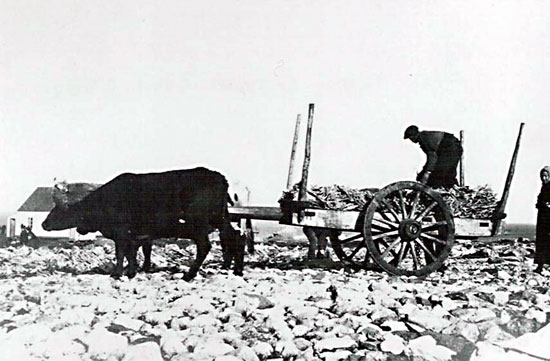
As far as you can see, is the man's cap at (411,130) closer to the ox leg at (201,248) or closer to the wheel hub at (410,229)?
the wheel hub at (410,229)

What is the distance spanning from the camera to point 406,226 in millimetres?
6871

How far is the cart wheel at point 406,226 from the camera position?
676cm

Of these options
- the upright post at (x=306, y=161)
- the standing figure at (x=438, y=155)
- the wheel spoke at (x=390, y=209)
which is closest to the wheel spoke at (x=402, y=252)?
the wheel spoke at (x=390, y=209)

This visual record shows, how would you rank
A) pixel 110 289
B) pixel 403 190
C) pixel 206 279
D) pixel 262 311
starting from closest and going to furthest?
pixel 262 311, pixel 110 289, pixel 206 279, pixel 403 190

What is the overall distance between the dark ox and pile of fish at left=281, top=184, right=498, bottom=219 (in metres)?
0.80

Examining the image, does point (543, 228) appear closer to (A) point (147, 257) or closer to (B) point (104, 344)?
(A) point (147, 257)

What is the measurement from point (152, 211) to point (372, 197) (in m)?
2.36

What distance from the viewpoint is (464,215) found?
290 inches

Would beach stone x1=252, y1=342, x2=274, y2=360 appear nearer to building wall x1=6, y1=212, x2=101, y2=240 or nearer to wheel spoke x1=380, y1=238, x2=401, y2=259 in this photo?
wheel spoke x1=380, y1=238, x2=401, y2=259

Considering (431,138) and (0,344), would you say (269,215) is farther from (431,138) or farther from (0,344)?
(0,344)

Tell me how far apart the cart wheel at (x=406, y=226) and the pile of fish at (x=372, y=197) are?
0.21 meters

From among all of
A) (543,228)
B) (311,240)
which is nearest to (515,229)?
(311,240)

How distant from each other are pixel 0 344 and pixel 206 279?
2380 millimetres

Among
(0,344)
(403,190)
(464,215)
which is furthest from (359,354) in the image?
(464,215)
